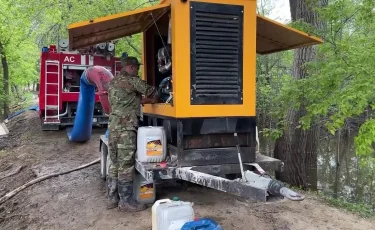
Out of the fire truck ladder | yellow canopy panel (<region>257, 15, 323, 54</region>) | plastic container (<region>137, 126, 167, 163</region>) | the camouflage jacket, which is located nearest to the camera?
plastic container (<region>137, 126, 167, 163</region>)

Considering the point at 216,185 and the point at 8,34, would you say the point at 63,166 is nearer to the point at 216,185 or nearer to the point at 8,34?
the point at 216,185

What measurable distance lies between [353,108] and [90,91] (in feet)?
18.0

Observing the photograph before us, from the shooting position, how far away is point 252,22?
4.44 meters

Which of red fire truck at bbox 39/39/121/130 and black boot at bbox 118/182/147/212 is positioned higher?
red fire truck at bbox 39/39/121/130

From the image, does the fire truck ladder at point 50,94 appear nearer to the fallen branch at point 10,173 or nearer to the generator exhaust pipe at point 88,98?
the generator exhaust pipe at point 88,98

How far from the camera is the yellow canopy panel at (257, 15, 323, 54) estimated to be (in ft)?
15.7

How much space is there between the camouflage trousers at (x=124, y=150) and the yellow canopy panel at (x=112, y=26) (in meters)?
1.35

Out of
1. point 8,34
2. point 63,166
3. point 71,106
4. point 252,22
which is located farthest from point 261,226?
point 8,34

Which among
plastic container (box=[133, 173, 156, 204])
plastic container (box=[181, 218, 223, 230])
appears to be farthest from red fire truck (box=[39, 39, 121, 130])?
plastic container (box=[181, 218, 223, 230])

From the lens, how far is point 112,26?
187 inches

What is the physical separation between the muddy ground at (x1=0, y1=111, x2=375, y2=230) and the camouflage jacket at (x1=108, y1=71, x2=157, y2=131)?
1197mm

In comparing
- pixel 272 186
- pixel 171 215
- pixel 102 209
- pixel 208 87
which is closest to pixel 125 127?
pixel 102 209

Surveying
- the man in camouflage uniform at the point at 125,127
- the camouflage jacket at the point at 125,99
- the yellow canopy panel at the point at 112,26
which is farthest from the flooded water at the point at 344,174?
the yellow canopy panel at the point at 112,26

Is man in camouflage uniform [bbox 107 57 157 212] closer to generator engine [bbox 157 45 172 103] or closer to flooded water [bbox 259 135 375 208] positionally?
generator engine [bbox 157 45 172 103]
